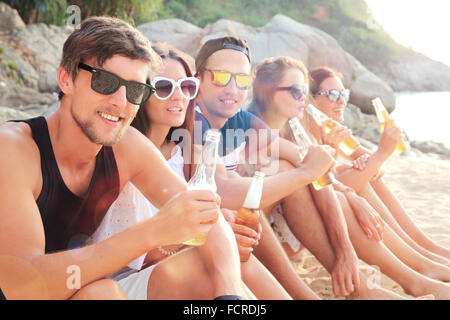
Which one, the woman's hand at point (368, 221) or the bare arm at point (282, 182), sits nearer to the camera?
the bare arm at point (282, 182)

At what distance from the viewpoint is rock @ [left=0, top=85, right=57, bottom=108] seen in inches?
365

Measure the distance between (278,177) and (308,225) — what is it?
1.72ft

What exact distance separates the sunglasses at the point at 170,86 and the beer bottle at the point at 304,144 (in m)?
0.78

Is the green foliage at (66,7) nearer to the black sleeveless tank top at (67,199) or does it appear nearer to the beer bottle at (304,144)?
the beer bottle at (304,144)

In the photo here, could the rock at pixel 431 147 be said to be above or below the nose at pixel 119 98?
below

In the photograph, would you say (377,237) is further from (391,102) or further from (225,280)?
(391,102)

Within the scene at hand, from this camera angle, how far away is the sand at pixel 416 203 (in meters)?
3.40

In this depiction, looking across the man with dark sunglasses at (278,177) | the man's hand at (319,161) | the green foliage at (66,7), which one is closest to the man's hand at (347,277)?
the man with dark sunglasses at (278,177)

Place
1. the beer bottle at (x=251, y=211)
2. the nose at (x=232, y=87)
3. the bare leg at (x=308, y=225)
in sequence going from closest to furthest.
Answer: the beer bottle at (x=251, y=211) → the bare leg at (x=308, y=225) → the nose at (x=232, y=87)

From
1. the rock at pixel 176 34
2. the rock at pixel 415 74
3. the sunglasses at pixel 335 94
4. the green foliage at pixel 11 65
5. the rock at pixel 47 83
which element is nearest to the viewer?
the sunglasses at pixel 335 94

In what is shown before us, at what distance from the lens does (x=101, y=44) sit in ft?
6.17

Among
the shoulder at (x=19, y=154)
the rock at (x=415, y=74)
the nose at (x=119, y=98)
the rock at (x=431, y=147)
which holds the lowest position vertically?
the rock at (x=415, y=74)
